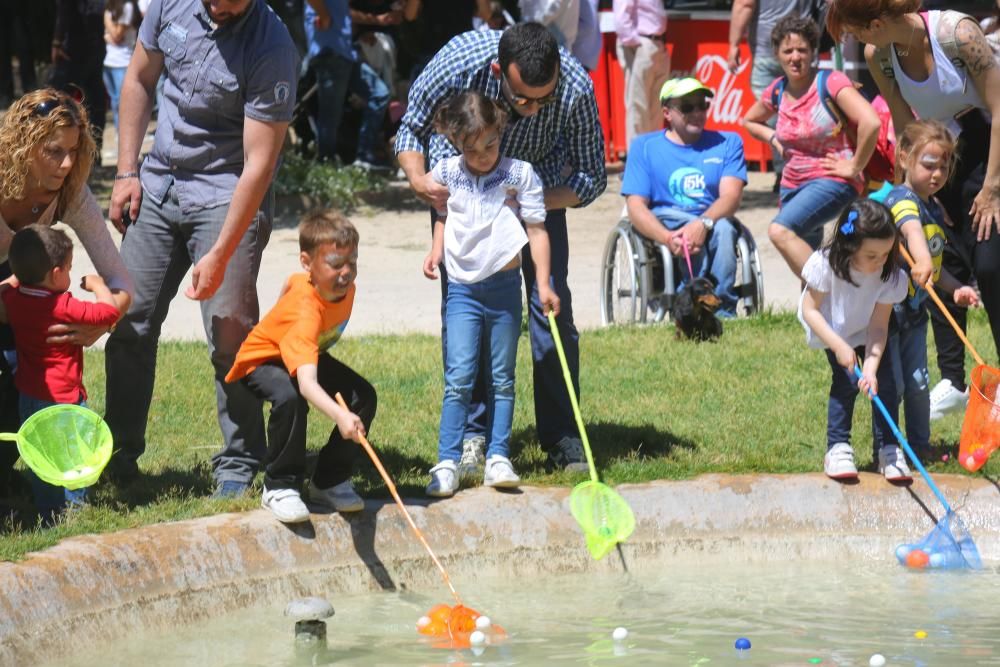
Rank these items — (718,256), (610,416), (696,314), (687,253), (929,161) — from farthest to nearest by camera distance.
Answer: (718,256), (687,253), (696,314), (610,416), (929,161)

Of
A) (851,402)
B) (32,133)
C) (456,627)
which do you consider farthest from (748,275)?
(32,133)

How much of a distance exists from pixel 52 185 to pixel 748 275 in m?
4.63

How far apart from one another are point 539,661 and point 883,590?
1317mm

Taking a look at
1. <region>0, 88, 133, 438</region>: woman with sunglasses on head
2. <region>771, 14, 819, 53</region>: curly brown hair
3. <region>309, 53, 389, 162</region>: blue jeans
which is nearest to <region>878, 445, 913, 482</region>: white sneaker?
<region>0, 88, 133, 438</region>: woman with sunglasses on head

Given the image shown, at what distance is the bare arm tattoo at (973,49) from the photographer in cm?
568

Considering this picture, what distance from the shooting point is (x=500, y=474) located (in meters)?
5.31

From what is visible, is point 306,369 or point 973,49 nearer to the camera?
point 306,369

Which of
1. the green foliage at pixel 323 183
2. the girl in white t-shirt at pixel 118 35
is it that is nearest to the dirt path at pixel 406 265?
the green foliage at pixel 323 183

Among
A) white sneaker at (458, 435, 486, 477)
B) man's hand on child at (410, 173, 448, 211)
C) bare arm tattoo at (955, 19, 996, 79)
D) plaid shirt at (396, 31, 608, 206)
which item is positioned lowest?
white sneaker at (458, 435, 486, 477)

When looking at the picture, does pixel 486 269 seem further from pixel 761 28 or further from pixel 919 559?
pixel 761 28

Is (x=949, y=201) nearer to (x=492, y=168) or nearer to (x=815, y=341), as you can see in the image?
(x=815, y=341)

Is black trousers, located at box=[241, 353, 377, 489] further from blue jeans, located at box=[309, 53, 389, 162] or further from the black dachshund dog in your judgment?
blue jeans, located at box=[309, 53, 389, 162]

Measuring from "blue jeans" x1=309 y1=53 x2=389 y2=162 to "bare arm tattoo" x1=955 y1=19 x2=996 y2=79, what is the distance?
29.5ft

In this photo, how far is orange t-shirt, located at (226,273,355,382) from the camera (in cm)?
496
